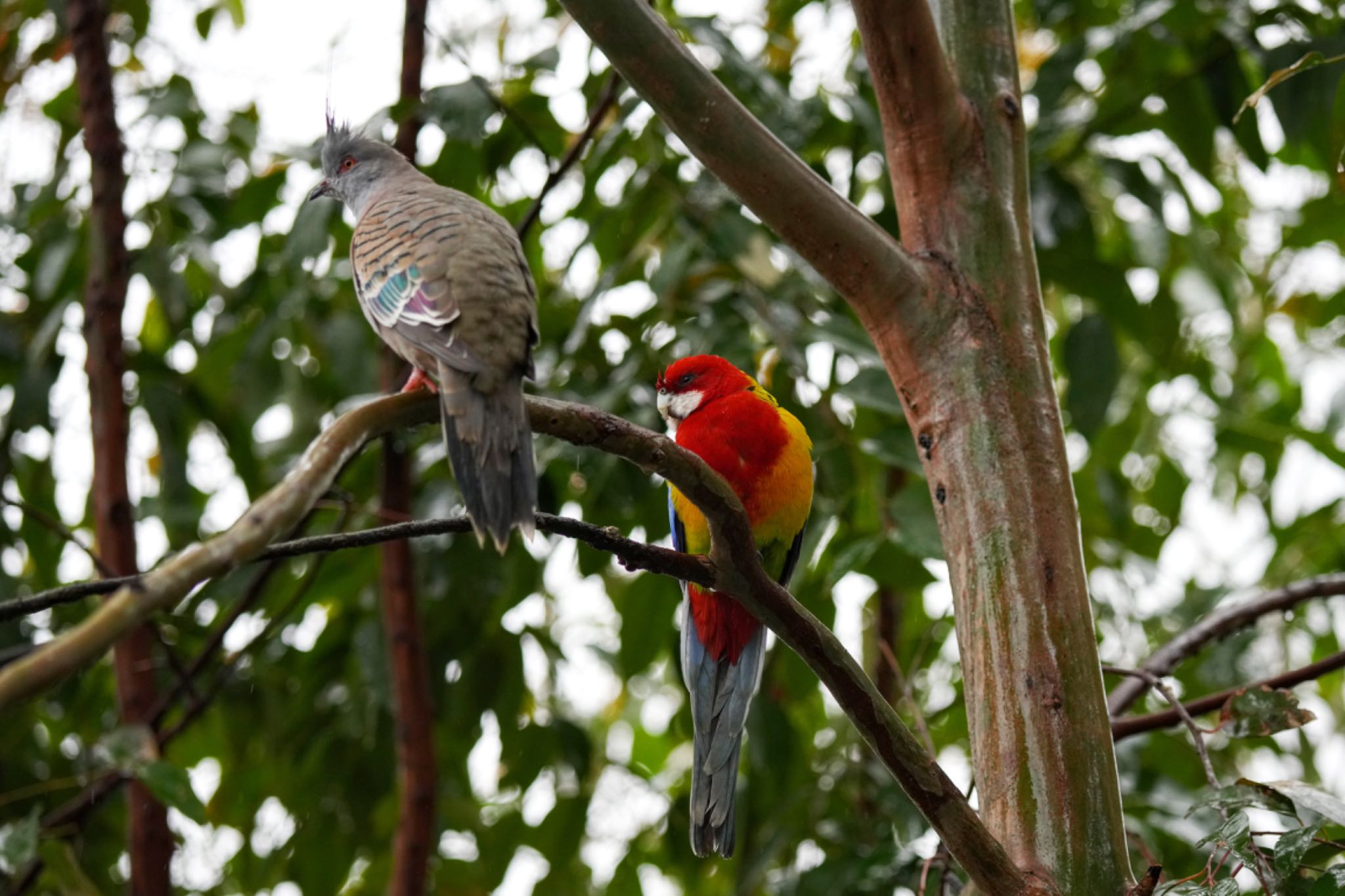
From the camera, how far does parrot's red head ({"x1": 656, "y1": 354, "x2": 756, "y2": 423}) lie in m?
2.68

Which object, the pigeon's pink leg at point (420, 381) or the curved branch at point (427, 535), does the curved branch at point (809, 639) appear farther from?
the pigeon's pink leg at point (420, 381)

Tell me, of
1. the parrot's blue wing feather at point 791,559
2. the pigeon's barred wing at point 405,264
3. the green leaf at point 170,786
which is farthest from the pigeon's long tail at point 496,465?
the parrot's blue wing feather at point 791,559

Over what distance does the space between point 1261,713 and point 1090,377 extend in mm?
1013

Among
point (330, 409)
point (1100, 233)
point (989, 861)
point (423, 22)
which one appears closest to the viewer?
point (989, 861)

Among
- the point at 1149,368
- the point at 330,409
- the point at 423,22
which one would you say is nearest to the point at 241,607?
the point at 330,409

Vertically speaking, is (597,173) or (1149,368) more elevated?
(1149,368)

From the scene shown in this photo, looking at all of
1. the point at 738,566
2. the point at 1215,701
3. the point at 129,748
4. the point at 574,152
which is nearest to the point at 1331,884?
the point at 1215,701

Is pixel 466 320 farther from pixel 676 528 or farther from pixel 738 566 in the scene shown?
pixel 676 528

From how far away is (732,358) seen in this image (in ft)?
8.44

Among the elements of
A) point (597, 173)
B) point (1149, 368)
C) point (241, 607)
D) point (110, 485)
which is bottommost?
point (241, 607)

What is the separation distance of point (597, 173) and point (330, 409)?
1.34 metres

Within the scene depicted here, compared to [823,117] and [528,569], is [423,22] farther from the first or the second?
[528,569]

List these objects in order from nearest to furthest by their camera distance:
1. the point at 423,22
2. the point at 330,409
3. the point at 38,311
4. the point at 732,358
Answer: the point at 732,358 < the point at 423,22 < the point at 38,311 < the point at 330,409

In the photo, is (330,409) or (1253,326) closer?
(330,409)
